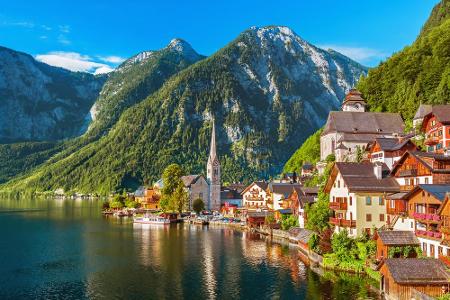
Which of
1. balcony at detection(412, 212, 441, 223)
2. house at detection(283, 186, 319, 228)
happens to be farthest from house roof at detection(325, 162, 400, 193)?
house at detection(283, 186, 319, 228)

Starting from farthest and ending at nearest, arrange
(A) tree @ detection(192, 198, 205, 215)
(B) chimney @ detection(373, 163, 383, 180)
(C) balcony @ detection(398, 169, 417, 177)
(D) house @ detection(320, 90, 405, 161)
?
(A) tree @ detection(192, 198, 205, 215) → (D) house @ detection(320, 90, 405, 161) → (B) chimney @ detection(373, 163, 383, 180) → (C) balcony @ detection(398, 169, 417, 177)

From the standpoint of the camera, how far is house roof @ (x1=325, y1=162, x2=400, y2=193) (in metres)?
68.5

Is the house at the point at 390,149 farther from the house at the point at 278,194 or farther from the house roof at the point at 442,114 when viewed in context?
the house at the point at 278,194

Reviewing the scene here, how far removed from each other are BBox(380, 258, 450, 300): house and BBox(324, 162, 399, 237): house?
60.2ft

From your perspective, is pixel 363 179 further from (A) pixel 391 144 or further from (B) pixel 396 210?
(A) pixel 391 144

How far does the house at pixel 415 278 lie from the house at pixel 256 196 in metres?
99.0

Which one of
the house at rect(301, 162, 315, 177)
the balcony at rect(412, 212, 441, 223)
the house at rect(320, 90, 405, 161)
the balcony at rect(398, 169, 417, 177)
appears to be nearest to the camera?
the balcony at rect(412, 212, 441, 223)

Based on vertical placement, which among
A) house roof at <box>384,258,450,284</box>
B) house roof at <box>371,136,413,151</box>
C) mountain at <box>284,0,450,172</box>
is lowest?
house roof at <box>384,258,450,284</box>

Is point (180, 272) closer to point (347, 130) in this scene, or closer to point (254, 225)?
point (254, 225)

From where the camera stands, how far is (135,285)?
60.9m

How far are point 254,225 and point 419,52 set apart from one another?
85016 mm

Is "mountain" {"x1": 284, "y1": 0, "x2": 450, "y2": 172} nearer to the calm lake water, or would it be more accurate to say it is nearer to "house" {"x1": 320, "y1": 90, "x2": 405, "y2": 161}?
"house" {"x1": 320, "y1": 90, "x2": 405, "y2": 161}

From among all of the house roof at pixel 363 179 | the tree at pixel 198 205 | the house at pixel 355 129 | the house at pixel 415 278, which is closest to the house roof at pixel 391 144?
the house roof at pixel 363 179

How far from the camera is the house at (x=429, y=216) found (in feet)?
168
